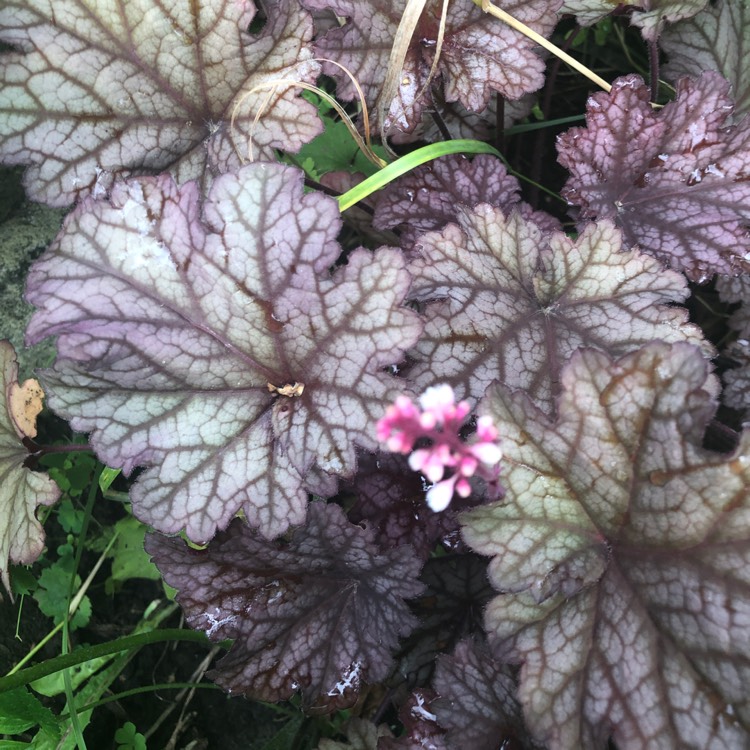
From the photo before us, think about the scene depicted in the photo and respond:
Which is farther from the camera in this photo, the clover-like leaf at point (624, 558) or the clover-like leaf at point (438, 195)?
the clover-like leaf at point (438, 195)

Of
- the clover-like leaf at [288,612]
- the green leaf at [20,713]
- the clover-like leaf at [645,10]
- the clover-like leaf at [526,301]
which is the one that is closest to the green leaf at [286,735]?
the clover-like leaf at [288,612]

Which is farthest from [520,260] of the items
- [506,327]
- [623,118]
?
[623,118]

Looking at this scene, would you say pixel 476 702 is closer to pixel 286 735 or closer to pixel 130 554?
pixel 286 735

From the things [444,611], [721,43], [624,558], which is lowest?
[444,611]

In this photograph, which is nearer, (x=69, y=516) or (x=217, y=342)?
(x=217, y=342)

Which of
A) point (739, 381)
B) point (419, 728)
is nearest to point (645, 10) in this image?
point (739, 381)

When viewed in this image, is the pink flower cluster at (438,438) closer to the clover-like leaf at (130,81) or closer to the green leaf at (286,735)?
the clover-like leaf at (130,81)
